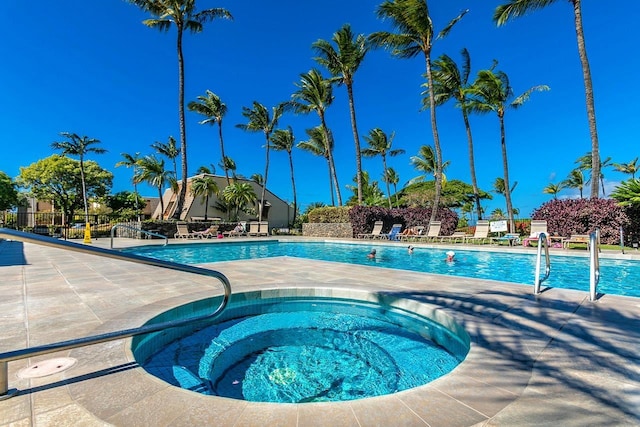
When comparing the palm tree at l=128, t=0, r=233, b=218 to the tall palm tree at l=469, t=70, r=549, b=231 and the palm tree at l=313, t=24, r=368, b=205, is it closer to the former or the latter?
the palm tree at l=313, t=24, r=368, b=205

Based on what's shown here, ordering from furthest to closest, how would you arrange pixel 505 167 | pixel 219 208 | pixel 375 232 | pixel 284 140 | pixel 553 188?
pixel 553 188
pixel 219 208
pixel 284 140
pixel 505 167
pixel 375 232

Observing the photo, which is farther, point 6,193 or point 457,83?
point 6,193

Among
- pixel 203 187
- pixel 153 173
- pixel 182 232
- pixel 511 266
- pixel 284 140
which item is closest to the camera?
pixel 511 266

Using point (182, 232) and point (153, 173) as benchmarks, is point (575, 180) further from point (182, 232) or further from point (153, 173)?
point (153, 173)

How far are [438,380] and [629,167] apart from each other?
43643mm

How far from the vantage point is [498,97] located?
18312mm

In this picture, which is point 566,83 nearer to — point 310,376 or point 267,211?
point 267,211

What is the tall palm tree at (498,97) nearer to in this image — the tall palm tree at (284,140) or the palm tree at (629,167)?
the tall palm tree at (284,140)

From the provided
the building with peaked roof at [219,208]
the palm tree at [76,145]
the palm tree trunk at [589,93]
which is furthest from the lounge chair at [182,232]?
the palm tree trunk at [589,93]

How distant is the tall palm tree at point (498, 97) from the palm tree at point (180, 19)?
52.6 feet

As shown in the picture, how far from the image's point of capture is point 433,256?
11508 mm

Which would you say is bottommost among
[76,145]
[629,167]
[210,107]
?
[629,167]

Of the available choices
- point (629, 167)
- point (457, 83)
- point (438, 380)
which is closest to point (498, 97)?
point (457, 83)

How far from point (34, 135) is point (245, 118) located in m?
36.5
